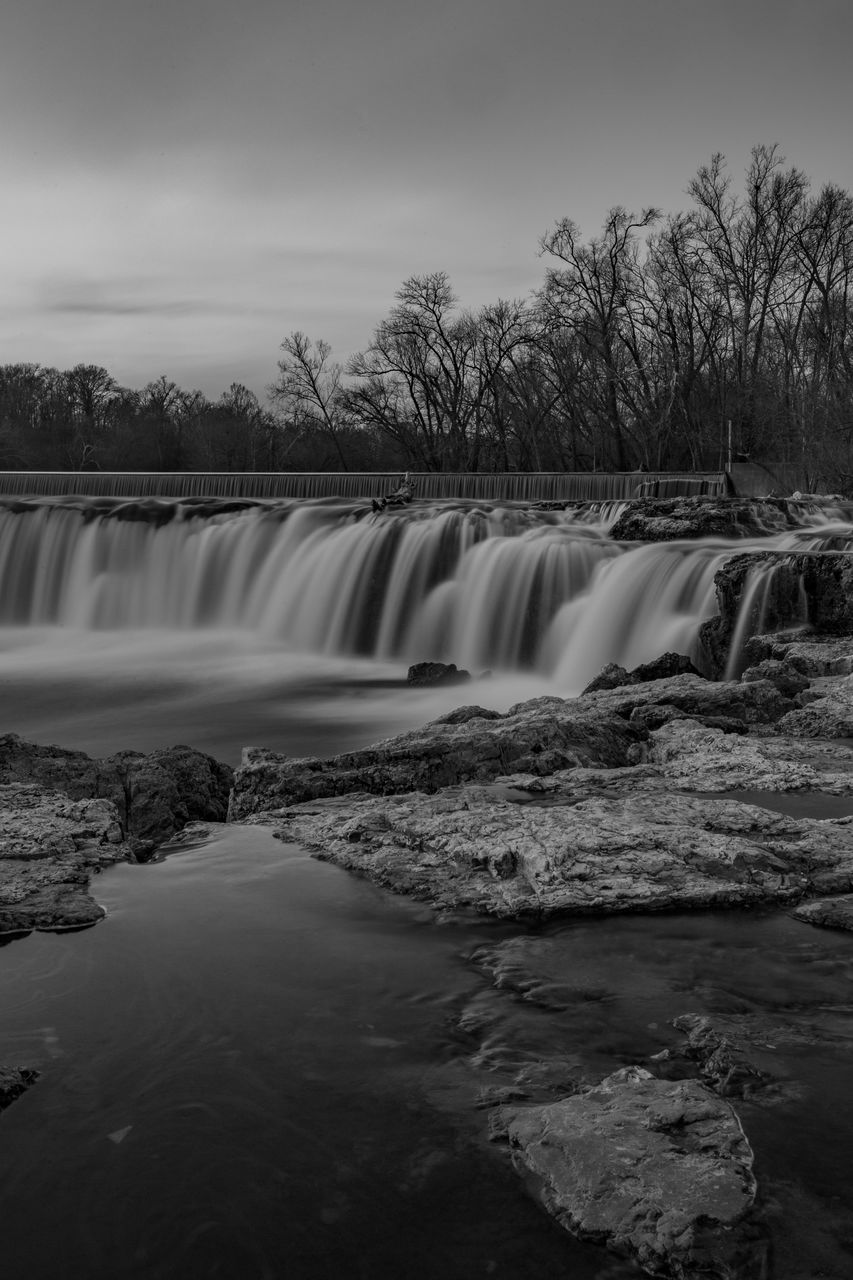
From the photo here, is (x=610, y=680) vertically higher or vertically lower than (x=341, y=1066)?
higher

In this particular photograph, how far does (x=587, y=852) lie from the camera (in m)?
3.86

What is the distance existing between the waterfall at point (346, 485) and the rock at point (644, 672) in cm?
1604

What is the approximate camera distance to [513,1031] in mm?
2801

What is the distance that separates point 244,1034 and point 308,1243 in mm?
831

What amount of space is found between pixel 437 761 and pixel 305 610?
36.5ft

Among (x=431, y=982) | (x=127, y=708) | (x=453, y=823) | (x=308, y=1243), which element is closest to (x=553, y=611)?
(x=127, y=708)

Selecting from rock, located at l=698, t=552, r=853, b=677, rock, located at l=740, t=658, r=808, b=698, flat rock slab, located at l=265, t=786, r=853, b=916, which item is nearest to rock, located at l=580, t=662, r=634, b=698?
rock, located at l=740, t=658, r=808, b=698

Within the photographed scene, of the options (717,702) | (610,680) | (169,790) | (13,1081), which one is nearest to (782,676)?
(717,702)

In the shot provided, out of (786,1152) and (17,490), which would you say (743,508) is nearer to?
(786,1152)

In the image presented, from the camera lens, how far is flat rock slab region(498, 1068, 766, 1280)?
1920mm

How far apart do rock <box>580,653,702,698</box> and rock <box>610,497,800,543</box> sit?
6.23 meters

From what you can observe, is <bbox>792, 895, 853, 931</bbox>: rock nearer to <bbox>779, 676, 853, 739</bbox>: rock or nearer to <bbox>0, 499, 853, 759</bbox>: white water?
<bbox>779, 676, 853, 739</bbox>: rock

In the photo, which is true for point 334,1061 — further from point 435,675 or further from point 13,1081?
point 435,675

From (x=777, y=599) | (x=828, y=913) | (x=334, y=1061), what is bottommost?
(x=334, y=1061)
